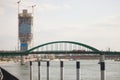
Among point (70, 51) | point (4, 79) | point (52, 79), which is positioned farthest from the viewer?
point (70, 51)

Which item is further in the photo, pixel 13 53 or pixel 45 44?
pixel 45 44

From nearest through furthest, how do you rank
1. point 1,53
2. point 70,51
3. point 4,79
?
point 4,79 → point 1,53 → point 70,51

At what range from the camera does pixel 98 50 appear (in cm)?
16112

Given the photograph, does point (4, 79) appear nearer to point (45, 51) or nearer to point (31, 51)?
point (45, 51)

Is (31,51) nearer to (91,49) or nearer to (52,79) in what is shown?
(91,49)

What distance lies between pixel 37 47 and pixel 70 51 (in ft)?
80.4

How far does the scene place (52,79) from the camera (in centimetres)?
7219

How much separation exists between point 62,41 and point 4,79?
127134 millimetres

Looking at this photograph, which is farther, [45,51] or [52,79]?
[45,51]

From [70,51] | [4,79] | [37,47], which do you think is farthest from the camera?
[37,47]

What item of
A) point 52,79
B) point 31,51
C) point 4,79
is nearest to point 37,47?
point 31,51

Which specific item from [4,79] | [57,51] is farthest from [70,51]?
[4,79]

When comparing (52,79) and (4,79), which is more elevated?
(4,79)

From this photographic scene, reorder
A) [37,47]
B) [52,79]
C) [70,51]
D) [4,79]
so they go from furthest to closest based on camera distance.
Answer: [37,47] → [70,51] → [52,79] → [4,79]
